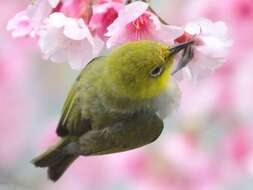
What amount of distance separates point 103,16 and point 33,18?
0.27 ft

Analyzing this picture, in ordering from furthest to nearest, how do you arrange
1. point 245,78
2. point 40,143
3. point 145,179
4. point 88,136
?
point 40,143
point 145,179
point 245,78
point 88,136

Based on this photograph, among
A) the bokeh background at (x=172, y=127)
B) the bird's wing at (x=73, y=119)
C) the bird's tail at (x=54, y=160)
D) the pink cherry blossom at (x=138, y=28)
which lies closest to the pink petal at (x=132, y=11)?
the pink cherry blossom at (x=138, y=28)

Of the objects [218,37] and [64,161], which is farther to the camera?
[64,161]

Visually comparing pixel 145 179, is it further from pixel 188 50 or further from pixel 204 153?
pixel 188 50

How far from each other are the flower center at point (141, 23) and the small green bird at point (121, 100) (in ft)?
0.08

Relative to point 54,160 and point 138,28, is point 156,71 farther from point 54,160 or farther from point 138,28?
point 54,160

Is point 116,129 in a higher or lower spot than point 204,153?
higher

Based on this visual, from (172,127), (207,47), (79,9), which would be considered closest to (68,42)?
(79,9)

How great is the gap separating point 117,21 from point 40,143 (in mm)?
909

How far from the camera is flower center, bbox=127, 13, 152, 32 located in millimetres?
846

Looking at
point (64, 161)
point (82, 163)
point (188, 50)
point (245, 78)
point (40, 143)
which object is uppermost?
point (188, 50)

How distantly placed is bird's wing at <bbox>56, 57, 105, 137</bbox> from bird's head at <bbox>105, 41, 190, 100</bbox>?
0.22 feet

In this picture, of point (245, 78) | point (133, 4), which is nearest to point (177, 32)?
point (133, 4)

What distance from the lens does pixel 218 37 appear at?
877mm
